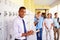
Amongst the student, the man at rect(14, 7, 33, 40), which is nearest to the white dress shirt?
the man at rect(14, 7, 33, 40)

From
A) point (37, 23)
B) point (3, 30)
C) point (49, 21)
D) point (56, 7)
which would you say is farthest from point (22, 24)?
point (56, 7)

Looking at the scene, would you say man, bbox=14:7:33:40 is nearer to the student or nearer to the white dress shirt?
the white dress shirt

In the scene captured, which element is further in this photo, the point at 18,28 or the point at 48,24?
the point at 48,24

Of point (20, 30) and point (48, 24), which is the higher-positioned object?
point (20, 30)

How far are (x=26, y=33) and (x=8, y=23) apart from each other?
1.08ft

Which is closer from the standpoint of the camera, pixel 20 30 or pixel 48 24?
pixel 20 30

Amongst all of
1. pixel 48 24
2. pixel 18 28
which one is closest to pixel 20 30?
pixel 18 28

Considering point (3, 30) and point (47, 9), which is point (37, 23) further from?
point (47, 9)

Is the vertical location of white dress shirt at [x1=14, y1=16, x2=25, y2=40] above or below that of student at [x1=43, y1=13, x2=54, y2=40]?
above

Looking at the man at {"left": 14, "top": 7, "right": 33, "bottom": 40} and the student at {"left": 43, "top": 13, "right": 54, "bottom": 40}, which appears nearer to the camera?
the man at {"left": 14, "top": 7, "right": 33, "bottom": 40}

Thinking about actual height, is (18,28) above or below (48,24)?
above

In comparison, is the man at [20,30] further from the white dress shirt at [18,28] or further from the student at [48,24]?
the student at [48,24]

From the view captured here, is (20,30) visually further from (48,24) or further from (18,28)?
(48,24)

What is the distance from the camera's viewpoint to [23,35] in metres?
2.21
